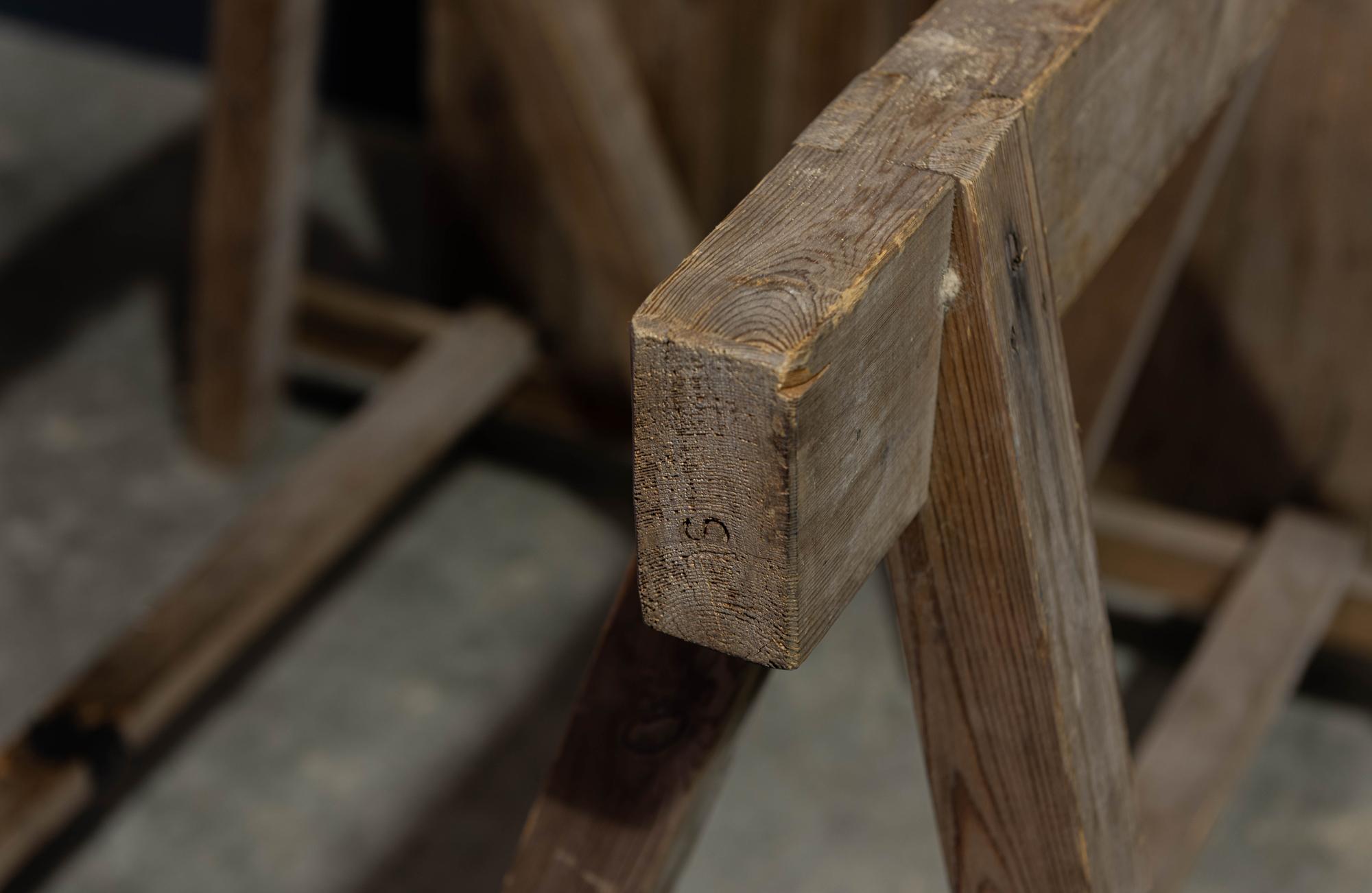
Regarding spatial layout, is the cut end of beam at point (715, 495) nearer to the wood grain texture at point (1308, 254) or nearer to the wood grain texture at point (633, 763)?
the wood grain texture at point (633, 763)

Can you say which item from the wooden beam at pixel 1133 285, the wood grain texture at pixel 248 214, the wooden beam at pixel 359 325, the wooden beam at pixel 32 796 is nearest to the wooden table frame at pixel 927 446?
the wooden beam at pixel 1133 285

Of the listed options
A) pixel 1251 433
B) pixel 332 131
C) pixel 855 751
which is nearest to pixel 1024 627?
pixel 855 751

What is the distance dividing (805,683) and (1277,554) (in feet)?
2.00

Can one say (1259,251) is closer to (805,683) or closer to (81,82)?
(805,683)

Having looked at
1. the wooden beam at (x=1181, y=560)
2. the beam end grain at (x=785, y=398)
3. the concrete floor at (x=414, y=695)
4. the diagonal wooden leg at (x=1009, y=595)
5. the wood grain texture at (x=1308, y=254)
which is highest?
the beam end grain at (x=785, y=398)

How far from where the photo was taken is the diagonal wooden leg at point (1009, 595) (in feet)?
2.38

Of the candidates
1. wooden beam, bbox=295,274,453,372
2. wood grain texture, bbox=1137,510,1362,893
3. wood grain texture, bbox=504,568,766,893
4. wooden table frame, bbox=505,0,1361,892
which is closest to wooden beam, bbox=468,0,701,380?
wooden beam, bbox=295,274,453,372

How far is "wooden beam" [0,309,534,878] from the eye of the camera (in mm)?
1606

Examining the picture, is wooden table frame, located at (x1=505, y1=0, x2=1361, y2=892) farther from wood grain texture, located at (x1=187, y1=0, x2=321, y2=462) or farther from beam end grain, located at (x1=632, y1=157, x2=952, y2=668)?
wood grain texture, located at (x1=187, y1=0, x2=321, y2=462)

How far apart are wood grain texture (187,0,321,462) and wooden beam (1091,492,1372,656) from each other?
1145 millimetres

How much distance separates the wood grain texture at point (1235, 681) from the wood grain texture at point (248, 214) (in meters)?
1.30

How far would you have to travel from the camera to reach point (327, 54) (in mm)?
3051

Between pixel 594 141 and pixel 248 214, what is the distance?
525 millimetres

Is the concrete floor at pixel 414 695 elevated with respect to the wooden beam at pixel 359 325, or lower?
lower
